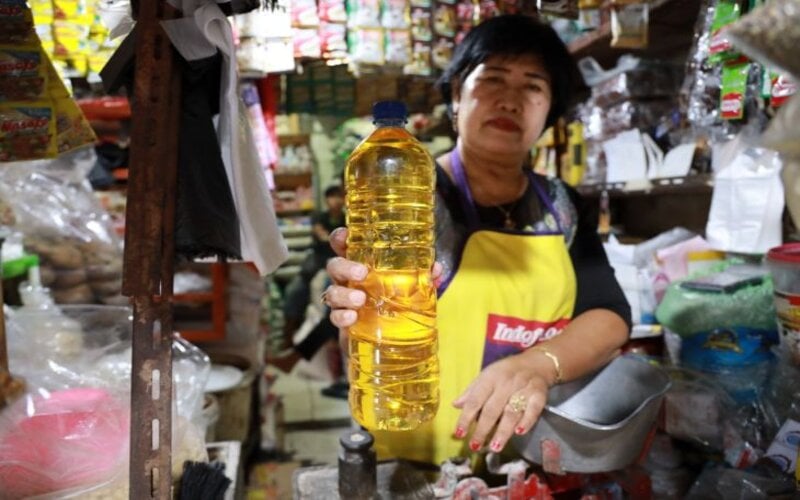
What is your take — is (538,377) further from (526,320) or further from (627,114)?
(627,114)

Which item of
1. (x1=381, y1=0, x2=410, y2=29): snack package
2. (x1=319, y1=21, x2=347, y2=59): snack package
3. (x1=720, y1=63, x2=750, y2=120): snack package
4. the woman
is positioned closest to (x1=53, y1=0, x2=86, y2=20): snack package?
(x1=319, y1=21, x2=347, y2=59): snack package

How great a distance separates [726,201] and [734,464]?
0.95 meters

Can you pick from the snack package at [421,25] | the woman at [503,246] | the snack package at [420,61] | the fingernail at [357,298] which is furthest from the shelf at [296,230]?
the fingernail at [357,298]

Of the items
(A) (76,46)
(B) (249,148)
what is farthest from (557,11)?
(A) (76,46)

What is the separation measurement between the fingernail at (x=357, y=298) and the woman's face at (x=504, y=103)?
750 mm

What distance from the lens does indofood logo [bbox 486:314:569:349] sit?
1.52 m

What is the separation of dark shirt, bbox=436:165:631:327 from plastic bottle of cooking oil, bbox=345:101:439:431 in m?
0.31

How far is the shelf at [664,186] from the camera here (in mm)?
2167

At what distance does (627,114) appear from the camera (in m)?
2.65

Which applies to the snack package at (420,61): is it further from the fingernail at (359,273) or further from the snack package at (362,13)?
the fingernail at (359,273)

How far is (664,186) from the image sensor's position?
234 centimetres

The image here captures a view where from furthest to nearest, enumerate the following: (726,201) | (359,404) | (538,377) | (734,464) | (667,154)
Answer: (667,154), (726,201), (734,464), (538,377), (359,404)

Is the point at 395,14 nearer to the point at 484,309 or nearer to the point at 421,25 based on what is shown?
the point at 421,25

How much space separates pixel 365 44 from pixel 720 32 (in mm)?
1991
